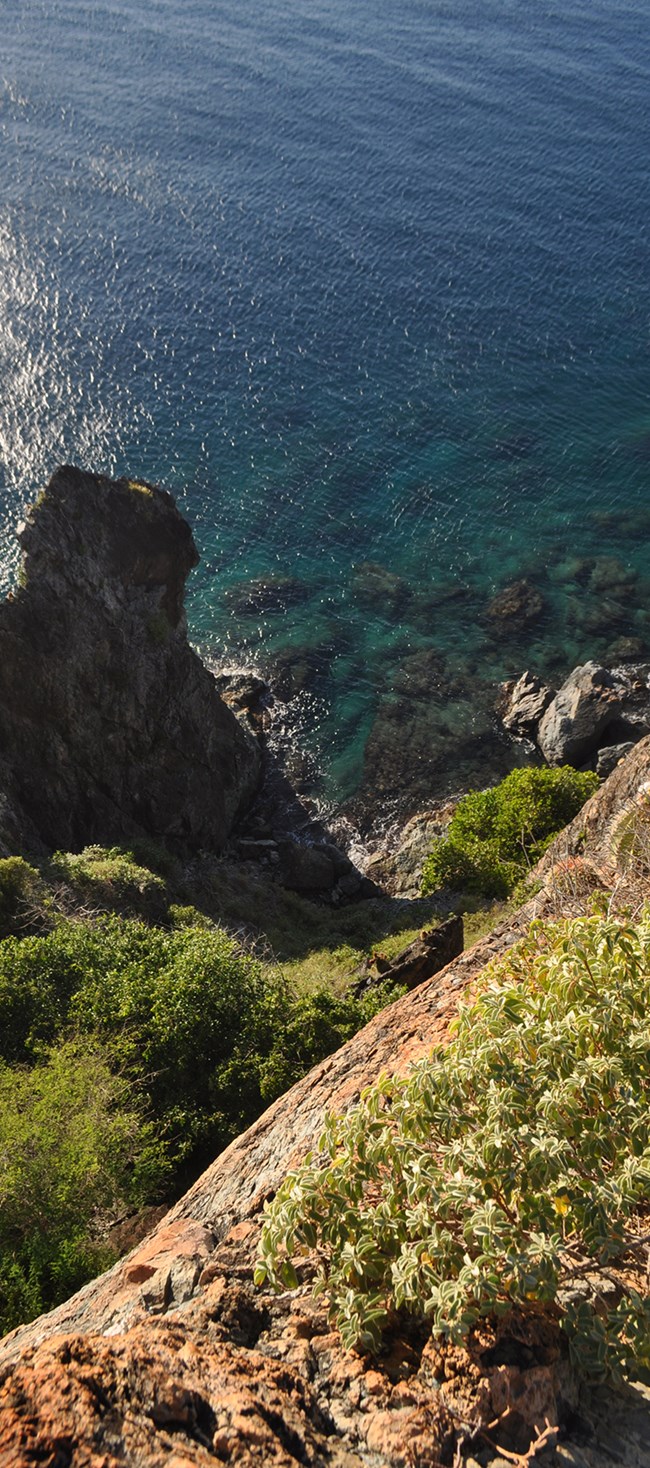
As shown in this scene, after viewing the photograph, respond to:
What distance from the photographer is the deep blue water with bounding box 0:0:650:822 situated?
60000mm

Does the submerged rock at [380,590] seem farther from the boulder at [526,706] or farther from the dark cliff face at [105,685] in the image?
the dark cliff face at [105,685]

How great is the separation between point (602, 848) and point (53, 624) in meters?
25.8

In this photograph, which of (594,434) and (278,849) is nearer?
(278,849)

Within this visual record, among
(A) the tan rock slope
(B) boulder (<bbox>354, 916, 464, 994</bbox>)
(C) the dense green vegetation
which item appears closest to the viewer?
(A) the tan rock slope

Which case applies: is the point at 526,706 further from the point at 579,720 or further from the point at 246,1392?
the point at 246,1392

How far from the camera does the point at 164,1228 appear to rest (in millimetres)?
15594

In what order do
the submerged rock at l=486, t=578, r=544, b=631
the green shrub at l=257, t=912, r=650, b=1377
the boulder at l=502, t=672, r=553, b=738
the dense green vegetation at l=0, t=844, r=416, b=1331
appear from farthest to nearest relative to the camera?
the submerged rock at l=486, t=578, r=544, b=631, the boulder at l=502, t=672, r=553, b=738, the dense green vegetation at l=0, t=844, r=416, b=1331, the green shrub at l=257, t=912, r=650, b=1377

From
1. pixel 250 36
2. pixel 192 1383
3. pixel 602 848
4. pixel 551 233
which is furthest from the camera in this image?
pixel 250 36

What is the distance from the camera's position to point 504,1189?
9.50 meters

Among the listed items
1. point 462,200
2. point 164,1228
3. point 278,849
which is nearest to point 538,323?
point 462,200

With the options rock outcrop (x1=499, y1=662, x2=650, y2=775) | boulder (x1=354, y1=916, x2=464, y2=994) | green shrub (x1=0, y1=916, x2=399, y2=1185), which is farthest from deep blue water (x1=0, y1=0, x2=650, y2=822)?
green shrub (x1=0, y1=916, x2=399, y2=1185)

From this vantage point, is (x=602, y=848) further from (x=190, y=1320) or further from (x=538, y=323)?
(x=538, y=323)

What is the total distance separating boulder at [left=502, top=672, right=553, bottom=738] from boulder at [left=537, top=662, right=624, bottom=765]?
2.10 feet

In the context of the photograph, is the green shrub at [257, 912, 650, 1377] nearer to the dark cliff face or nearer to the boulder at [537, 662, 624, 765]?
the dark cliff face
